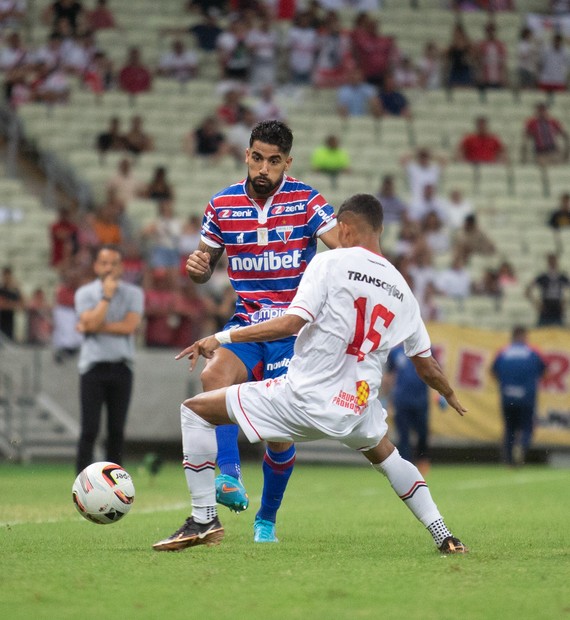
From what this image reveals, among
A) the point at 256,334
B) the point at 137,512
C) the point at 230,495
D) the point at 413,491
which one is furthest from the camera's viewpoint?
the point at 137,512

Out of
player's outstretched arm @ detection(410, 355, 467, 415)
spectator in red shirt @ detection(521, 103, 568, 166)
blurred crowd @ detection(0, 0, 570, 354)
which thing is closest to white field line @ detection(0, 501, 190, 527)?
player's outstretched arm @ detection(410, 355, 467, 415)

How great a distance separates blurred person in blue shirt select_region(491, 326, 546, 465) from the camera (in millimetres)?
20359

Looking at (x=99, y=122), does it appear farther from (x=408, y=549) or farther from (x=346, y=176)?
(x=408, y=549)

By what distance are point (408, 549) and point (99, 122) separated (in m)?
17.2

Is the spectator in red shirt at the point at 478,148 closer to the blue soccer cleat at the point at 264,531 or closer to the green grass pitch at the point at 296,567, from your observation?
the green grass pitch at the point at 296,567

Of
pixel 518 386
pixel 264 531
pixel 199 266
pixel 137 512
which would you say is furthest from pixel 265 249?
pixel 518 386

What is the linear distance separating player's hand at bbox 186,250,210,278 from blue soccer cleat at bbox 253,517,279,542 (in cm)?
164

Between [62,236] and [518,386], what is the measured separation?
24.0ft

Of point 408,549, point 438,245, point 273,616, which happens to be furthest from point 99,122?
point 273,616

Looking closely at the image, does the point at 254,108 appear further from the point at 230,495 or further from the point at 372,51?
the point at 230,495

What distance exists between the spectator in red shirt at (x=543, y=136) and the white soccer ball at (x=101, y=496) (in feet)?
60.7

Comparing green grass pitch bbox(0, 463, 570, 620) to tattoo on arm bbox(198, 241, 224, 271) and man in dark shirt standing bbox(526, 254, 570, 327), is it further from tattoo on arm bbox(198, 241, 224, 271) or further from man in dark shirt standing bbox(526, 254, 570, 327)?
man in dark shirt standing bbox(526, 254, 570, 327)

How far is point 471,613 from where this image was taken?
18.7 ft

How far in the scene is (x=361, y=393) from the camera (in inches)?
295
